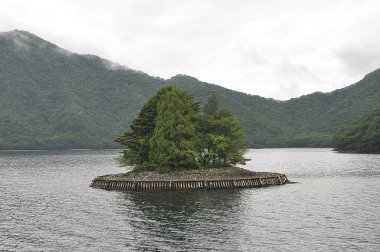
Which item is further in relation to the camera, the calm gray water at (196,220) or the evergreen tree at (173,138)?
the evergreen tree at (173,138)

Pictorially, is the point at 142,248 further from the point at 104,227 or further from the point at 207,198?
the point at 207,198

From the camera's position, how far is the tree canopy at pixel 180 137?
9981cm

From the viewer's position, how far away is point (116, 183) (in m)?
95.5

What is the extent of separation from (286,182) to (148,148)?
3717 cm

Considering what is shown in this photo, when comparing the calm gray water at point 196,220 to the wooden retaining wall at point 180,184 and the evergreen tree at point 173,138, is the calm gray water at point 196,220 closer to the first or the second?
the wooden retaining wall at point 180,184

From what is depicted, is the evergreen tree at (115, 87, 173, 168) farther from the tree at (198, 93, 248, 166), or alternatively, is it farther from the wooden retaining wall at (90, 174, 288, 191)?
the tree at (198, 93, 248, 166)

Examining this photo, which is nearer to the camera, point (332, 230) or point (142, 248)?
point (142, 248)

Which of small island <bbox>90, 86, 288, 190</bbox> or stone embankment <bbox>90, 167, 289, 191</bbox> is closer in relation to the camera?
stone embankment <bbox>90, 167, 289, 191</bbox>

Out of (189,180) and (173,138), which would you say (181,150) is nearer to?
(173,138)

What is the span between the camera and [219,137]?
10588 cm

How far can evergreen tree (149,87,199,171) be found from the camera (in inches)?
3900

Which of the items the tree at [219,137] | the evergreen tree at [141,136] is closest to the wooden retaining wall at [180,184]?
the evergreen tree at [141,136]

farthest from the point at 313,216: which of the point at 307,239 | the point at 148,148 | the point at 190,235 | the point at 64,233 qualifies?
the point at 148,148

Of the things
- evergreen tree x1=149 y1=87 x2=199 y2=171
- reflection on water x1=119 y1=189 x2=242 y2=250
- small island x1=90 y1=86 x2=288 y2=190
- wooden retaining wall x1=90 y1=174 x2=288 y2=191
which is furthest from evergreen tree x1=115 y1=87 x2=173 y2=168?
reflection on water x1=119 y1=189 x2=242 y2=250
